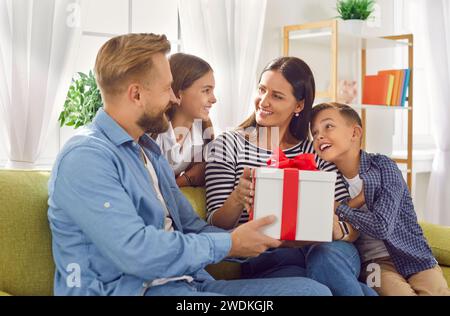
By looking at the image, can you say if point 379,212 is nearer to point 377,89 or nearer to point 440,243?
point 440,243

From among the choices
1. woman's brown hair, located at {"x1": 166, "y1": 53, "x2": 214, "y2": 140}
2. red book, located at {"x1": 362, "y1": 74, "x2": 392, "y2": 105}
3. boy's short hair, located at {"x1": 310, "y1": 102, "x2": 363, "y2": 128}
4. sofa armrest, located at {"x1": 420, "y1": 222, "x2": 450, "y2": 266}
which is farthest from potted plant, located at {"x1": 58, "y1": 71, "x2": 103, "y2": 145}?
red book, located at {"x1": 362, "y1": 74, "x2": 392, "y2": 105}

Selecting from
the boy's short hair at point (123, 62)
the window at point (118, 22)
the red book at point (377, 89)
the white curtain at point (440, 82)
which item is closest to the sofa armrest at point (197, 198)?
the boy's short hair at point (123, 62)

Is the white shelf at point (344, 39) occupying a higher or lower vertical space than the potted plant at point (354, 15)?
lower

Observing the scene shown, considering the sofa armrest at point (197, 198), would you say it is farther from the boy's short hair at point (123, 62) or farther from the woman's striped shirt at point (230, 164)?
the boy's short hair at point (123, 62)

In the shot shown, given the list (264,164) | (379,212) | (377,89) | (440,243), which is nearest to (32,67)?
(264,164)

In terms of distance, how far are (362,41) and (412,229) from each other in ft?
7.77

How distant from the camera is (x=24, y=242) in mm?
1658

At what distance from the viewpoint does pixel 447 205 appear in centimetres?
491

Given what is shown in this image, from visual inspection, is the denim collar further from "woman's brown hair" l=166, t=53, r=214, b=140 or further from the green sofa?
the green sofa

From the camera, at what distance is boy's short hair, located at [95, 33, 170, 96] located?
65.9 inches

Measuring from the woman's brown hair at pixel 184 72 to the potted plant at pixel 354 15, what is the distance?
1.87m

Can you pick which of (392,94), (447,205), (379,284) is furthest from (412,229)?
(447,205)

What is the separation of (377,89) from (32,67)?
8.27ft

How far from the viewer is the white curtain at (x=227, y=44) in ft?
11.1
